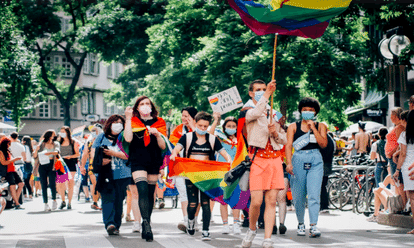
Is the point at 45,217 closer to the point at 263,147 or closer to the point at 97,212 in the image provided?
the point at 97,212

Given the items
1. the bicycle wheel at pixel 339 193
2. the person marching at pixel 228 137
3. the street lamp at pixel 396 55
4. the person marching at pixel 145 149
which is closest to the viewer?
the person marching at pixel 145 149

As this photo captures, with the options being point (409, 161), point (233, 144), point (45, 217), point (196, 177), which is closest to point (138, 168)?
point (196, 177)

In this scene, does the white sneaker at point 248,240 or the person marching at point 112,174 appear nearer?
the white sneaker at point 248,240

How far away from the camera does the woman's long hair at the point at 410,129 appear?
32.8 ft

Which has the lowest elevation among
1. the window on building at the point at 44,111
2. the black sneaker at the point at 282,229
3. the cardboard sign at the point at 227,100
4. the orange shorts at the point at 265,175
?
the black sneaker at the point at 282,229

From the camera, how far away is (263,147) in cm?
828

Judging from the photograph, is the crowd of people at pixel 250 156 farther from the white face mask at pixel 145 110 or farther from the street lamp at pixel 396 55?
the street lamp at pixel 396 55

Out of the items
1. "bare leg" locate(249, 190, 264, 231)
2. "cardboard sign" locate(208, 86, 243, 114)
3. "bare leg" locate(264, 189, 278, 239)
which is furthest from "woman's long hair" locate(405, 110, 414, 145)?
"cardboard sign" locate(208, 86, 243, 114)

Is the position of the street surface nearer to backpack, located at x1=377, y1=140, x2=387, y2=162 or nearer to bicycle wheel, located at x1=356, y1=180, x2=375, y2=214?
bicycle wheel, located at x1=356, y1=180, x2=375, y2=214

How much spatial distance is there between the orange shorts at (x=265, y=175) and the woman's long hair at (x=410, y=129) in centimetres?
260

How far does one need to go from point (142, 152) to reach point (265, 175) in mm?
2001

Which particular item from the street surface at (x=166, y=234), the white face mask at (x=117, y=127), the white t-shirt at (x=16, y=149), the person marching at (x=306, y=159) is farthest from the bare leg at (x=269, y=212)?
the white t-shirt at (x=16, y=149)

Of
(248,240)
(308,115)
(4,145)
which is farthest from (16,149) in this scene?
(248,240)

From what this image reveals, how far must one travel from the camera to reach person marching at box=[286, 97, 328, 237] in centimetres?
973
